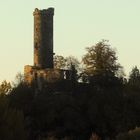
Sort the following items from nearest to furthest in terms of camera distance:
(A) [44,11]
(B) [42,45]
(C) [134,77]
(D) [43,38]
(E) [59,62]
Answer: (D) [43,38]
(B) [42,45]
(A) [44,11]
(E) [59,62]
(C) [134,77]

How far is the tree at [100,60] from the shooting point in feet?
307

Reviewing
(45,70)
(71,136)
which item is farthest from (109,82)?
(71,136)

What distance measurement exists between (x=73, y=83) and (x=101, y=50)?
15.2ft

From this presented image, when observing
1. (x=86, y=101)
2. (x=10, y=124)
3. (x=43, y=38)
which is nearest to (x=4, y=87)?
(x=10, y=124)

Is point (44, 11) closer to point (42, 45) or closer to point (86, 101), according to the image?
point (42, 45)

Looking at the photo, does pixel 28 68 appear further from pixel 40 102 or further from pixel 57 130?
pixel 57 130

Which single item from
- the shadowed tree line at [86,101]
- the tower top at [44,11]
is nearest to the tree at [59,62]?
the shadowed tree line at [86,101]

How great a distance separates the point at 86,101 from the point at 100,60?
590 cm

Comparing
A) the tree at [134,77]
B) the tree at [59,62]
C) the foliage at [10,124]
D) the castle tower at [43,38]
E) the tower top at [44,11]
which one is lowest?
the foliage at [10,124]

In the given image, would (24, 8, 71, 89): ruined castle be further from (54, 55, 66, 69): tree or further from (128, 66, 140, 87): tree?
(128, 66, 140, 87): tree

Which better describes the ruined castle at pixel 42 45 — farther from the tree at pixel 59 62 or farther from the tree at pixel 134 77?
the tree at pixel 134 77

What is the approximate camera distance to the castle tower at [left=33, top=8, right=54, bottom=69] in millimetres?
99750

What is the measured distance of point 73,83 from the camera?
9469 cm

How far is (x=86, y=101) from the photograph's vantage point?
295 ft
